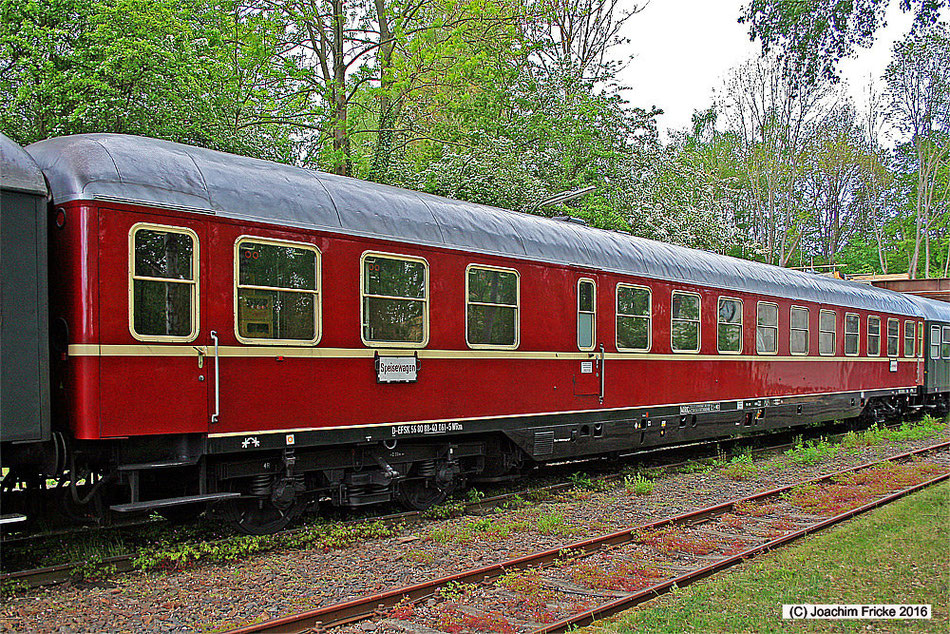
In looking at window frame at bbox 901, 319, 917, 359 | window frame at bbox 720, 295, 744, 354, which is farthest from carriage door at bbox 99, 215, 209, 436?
window frame at bbox 901, 319, 917, 359

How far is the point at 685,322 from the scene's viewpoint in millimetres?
13156

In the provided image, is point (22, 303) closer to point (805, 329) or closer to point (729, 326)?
point (729, 326)

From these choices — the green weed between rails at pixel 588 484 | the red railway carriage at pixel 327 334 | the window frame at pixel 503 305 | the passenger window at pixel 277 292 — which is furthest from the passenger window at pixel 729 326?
the passenger window at pixel 277 292

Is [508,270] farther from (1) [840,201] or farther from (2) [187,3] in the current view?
(1) [840,201]

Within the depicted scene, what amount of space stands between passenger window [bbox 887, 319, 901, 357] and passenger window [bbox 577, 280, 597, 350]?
12.7 metres

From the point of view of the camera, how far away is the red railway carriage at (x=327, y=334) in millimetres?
6395

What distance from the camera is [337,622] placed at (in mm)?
5672

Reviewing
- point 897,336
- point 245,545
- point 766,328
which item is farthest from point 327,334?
point 897,336

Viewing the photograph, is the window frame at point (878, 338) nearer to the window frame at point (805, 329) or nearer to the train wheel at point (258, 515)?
the window frame at point (805, 329)

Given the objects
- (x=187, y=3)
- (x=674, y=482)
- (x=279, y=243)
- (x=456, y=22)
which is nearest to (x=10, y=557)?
(x=279, y=243)

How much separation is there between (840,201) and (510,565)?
42.1 meters

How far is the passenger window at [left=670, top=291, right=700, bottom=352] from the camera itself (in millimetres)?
12906

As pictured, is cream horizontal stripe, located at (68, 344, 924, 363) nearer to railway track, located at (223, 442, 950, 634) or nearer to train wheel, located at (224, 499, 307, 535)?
train wheel, located at (224, 499, 307, 535)

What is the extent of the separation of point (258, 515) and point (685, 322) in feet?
26.3
